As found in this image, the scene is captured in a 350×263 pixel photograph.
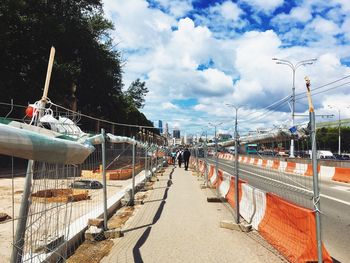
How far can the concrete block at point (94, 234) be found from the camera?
7.75m

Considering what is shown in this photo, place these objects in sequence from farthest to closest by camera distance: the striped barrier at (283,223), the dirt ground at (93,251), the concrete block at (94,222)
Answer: the concrete block at (94,222)
the dirt ground at (93,251)
the striped barrier at (283,223)

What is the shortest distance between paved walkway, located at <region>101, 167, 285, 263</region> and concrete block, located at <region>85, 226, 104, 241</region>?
1.27ft

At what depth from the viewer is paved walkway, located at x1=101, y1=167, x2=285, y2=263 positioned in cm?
665

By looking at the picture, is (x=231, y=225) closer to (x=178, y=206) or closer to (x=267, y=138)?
(x=267, y=138)

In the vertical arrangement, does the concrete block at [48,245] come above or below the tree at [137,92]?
below

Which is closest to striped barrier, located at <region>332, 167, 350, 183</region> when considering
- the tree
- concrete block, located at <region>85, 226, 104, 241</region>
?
concrete block, located at <region>85, 226, 104, 241</region>

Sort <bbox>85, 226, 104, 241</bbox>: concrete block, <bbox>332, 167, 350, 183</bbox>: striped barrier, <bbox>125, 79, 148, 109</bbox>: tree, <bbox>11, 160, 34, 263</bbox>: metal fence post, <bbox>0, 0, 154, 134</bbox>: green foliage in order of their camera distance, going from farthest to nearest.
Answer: <bbox>125, 79, 148, 109</bbox>: tree
<bbox>0, 0, 154, 134</bbox>: green foliage
<bbox>332, 167, 350, 183</bbox>: striped barrier
<bbox>85, 226, 104, 241</bbox>: concrete block
<bbox>11, 160, 34, 263</bbox>: metal fence post

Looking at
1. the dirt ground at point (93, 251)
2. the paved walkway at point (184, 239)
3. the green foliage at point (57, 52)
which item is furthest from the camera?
the green foliage at point (57, 52)

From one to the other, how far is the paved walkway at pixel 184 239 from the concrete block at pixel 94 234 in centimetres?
39

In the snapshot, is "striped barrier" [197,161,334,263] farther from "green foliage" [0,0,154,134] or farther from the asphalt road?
"green foliage" [0,0,154,134]

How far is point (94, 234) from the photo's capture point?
25.5ft

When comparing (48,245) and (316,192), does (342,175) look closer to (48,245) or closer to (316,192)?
(316,192)

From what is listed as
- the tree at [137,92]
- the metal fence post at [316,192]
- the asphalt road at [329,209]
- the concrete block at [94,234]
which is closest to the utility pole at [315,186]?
the metal fence post at [316,192]

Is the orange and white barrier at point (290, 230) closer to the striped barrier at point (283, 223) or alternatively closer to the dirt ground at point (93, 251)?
the striped barrier at point (283, 223)
